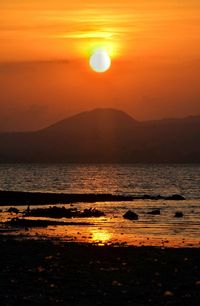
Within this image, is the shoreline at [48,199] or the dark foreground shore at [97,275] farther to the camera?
the shoreline at [48,199]

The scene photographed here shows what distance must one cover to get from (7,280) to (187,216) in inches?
1958

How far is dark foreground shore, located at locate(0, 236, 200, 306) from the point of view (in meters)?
25.5

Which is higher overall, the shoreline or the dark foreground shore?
the shoreline

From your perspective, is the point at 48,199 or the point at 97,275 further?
the point at 48,199

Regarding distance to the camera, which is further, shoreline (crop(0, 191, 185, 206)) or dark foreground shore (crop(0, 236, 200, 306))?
shoreline (crop(0, 191, 185, 206))

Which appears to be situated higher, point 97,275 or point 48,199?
point 48,199

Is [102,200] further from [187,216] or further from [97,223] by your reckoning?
[97,223]

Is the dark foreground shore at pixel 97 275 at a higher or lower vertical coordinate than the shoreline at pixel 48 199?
lower

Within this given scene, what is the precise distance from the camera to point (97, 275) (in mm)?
30812

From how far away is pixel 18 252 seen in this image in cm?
3900

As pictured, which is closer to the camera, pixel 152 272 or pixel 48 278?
pixel 48 278

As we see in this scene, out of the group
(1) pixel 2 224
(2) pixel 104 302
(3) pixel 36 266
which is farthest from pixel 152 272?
(1) pixel 2 224

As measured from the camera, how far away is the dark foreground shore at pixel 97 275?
25.5 meters

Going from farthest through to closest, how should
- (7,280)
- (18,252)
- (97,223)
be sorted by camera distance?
(97,223) < (18,252) < (7,280)
